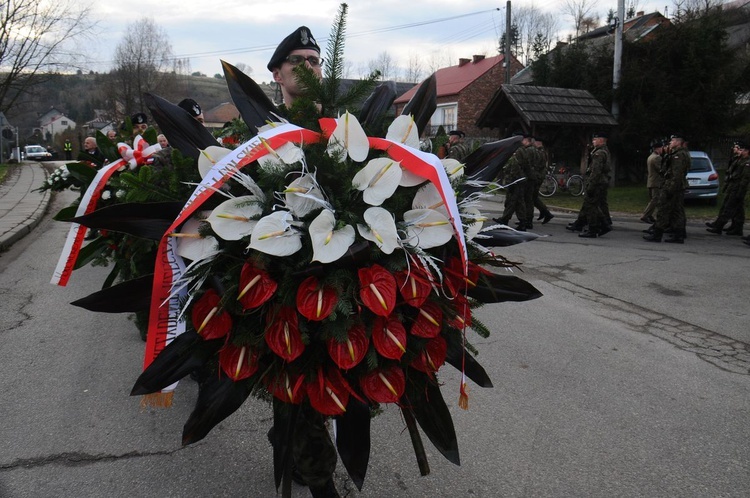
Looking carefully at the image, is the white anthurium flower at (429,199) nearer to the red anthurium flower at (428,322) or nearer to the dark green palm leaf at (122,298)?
the red anthurium flower at (428,322)

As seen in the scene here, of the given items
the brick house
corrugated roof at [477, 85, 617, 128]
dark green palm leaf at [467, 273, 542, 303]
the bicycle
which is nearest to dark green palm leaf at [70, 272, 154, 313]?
dark green palm leaf at [467, 273, 542, 303]

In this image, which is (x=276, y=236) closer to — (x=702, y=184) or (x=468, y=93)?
(x=702, y=184)

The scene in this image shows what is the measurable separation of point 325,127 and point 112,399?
303 centimetres

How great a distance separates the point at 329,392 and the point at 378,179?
69 centimetres

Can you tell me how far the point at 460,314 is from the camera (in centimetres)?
199

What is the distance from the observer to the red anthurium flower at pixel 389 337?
177 cm

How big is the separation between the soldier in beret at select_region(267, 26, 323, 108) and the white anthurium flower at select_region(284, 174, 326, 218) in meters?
1.69

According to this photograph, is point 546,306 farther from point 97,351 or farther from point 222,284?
point 222,284

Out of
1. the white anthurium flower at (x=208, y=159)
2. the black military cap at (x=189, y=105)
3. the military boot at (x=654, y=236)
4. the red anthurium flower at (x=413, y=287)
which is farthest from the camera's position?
the military boot at (x=654, y=236)

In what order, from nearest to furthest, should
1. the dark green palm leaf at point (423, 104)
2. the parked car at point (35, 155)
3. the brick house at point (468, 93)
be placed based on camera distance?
1. the dark green palm leaf at point (423, 104)
2. the brick house at point (468, 93)
3. the parked car at point (35, 155)

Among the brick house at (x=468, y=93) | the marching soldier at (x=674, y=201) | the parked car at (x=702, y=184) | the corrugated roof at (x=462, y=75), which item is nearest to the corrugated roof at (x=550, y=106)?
the parked car at (x=702, y=184)

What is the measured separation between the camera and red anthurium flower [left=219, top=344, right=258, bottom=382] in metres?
1.83

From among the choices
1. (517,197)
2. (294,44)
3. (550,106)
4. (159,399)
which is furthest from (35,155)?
(159,399)

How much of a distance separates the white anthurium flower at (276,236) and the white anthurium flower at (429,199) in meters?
0.41
